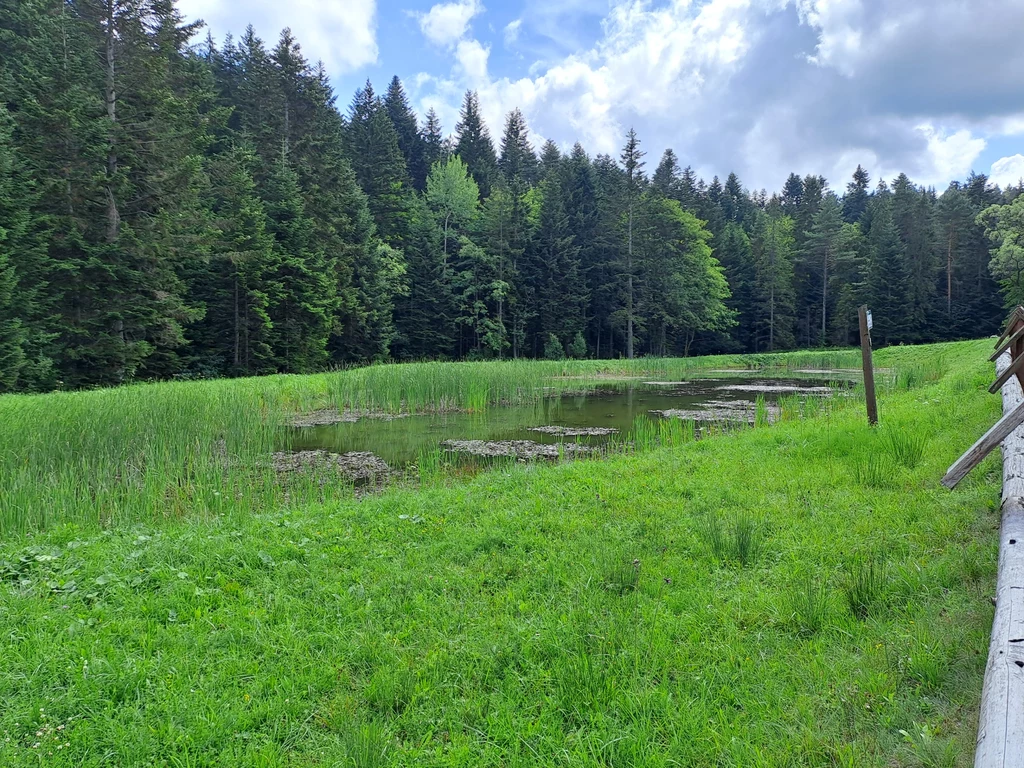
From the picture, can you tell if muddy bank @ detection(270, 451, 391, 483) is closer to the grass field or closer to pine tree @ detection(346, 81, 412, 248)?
the grass field

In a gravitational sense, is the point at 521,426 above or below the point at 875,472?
below

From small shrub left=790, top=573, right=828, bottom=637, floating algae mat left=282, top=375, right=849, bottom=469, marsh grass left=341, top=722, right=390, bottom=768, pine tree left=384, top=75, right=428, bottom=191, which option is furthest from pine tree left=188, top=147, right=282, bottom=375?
pine tree left=384, top=75, right=428, bottom=191

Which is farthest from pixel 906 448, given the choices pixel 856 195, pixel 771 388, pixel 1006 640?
pixel 856 195

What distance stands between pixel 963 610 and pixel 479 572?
274 cm

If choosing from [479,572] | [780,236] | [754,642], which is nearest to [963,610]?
[754,642]

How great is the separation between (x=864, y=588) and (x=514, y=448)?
275 inches

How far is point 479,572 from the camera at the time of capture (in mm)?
3986

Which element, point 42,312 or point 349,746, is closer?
point 349,746

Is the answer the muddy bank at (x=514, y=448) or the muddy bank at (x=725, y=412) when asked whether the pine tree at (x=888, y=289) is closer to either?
the muddy bank at (x=725, y=412)

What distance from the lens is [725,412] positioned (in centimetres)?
1352

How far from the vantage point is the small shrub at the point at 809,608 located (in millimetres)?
2940

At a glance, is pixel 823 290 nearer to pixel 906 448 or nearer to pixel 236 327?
pixel 236 327

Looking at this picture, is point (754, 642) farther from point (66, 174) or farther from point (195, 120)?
point (195, 120)

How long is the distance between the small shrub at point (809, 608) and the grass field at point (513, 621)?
0.04 feet
